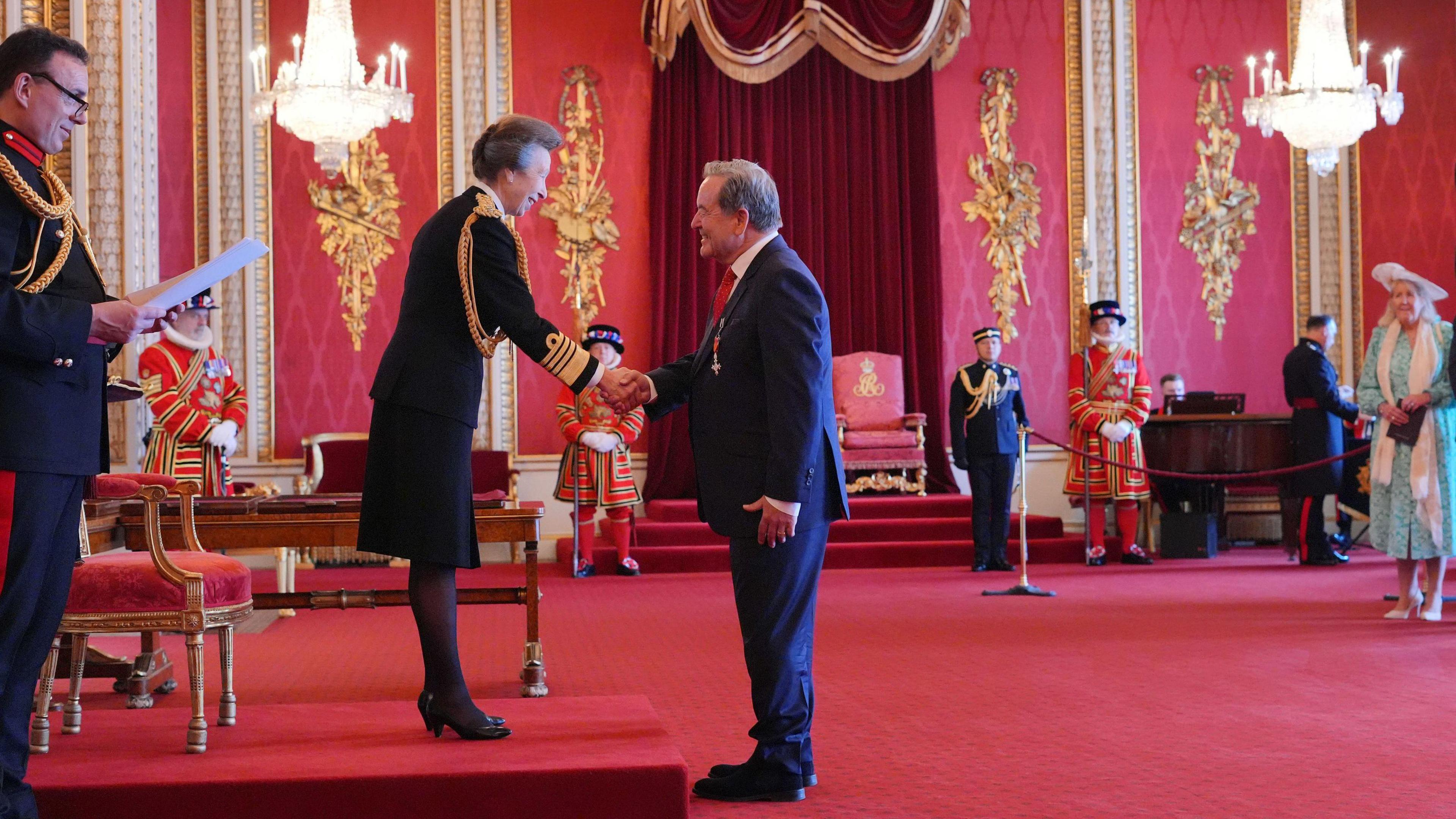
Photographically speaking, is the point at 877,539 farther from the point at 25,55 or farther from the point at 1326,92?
the point at 25,55

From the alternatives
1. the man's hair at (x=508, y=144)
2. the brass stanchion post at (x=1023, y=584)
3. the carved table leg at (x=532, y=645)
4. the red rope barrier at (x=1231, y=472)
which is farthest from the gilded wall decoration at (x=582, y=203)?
the man's hair at (x=508, y=144)

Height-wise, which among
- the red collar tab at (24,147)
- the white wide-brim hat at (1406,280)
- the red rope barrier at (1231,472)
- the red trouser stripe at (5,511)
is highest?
the white wide-brim hat at (1406,280)

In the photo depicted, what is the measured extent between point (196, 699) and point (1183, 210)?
9427 mm

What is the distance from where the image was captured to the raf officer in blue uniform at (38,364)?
234cm

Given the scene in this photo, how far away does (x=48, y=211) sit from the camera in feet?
7.96

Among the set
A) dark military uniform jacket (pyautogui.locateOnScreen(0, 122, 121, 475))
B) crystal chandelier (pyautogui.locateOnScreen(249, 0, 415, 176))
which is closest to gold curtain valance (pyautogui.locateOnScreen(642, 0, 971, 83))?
crystal chandelier (pyautogui.locateOnScreen(249, 0, 415, 176))

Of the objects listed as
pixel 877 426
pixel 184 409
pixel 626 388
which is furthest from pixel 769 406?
pixel 877 426

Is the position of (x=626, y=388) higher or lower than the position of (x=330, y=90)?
lower

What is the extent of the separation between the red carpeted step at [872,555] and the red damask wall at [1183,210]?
7.48ft

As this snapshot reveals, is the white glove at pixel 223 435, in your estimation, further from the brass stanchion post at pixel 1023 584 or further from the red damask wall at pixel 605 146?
the brass stanchion post at pixel 1023 584

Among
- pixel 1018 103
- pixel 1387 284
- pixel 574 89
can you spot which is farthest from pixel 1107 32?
pixel 1387 284

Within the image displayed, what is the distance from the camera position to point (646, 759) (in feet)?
9.04

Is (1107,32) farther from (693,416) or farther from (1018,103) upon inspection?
(693,416)

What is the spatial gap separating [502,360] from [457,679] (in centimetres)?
705
